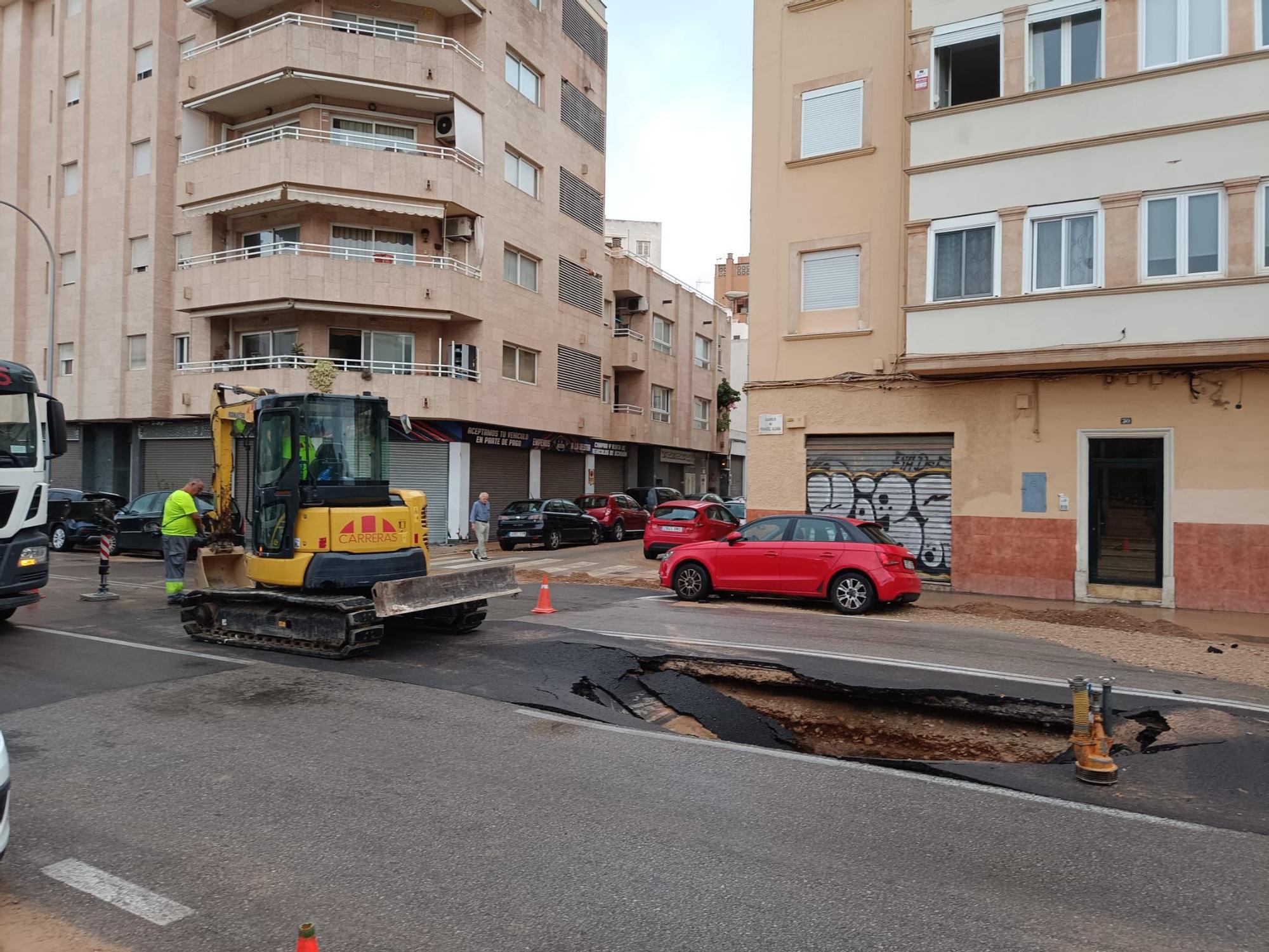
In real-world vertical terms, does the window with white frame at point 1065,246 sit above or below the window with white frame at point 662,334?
below

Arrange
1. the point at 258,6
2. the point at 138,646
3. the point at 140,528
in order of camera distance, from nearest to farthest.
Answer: the point at 138,646 → the point at 140,528 → the point at 258,6

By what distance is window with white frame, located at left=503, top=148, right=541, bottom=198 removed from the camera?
98.2ft

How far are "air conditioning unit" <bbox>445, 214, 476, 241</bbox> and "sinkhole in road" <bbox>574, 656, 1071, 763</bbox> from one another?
2210cm

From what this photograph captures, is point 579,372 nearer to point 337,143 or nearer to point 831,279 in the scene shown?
point 337,143

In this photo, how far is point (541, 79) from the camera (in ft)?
106

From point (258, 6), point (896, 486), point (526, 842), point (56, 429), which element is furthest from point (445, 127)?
point (526, 842)

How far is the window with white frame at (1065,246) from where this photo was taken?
14492mm

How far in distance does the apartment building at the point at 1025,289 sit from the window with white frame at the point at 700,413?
27.4 m

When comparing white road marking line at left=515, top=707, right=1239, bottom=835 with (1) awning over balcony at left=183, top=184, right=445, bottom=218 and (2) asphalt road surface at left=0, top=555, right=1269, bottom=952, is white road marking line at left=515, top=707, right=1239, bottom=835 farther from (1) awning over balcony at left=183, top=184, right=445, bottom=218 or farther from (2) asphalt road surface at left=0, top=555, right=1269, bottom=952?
(1) awning over balcony at left=183, top=184, right=445, bottom=218

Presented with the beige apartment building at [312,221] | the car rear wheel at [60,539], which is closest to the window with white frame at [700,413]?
the beige apartment building at [312,221]

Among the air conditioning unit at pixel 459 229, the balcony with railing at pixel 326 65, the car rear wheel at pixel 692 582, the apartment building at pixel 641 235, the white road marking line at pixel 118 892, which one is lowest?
the white road marking line at pixel 118 892

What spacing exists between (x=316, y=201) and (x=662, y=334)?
66.1ft

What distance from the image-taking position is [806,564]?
1311cm

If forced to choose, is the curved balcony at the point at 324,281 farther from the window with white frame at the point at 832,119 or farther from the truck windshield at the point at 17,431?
the truck windshield at the point at 17,431
